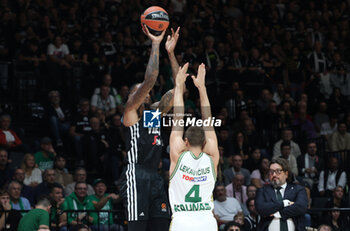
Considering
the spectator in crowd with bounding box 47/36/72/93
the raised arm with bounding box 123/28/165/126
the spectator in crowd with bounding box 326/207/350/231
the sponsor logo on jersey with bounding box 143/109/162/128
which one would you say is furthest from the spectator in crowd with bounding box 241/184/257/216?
the raised arm with bounding box 123/28/165/126

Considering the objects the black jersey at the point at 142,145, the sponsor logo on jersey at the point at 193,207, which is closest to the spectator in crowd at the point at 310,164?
the black jersey at the point at 142,145

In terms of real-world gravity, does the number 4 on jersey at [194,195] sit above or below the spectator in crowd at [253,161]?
below

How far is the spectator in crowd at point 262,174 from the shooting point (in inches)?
586

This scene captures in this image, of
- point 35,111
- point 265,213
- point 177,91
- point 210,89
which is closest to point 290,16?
point 210,89

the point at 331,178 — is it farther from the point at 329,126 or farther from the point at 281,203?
the point at 281,203

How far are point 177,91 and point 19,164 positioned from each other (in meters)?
7.46

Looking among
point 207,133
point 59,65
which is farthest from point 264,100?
point 207,133

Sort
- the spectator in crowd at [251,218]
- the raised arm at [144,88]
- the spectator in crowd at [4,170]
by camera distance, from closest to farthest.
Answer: the raised arm at [144,88], the spectator in crowd at [251,218], the spectator in crowd at [4,170]

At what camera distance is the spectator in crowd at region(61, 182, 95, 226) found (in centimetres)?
1248

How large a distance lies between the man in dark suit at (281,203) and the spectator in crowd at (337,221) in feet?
10.1

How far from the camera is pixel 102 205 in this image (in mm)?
13016

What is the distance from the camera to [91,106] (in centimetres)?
1628

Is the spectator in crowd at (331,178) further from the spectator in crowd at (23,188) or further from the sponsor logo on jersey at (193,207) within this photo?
the sponsor logo on jersey at (193,207)

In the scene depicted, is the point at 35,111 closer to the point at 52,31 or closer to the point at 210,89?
the point at 52,31
